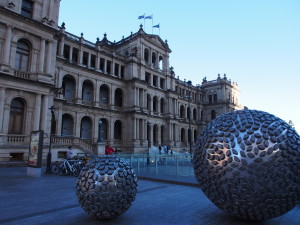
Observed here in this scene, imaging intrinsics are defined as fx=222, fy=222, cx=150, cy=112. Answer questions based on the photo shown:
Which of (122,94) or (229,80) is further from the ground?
(229,80)

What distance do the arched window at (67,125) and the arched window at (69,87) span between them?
9.77 ft

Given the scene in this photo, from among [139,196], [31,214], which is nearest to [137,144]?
[139,196]

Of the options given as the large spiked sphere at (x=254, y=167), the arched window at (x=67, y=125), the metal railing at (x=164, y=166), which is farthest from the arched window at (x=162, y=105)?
the large spiked sphere at (x=254, y=167)

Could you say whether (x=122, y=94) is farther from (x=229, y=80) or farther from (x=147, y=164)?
(x=229, y=80)

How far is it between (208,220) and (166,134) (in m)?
38.9

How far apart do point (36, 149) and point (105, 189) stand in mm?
9629

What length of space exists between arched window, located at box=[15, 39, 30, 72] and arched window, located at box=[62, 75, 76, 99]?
971 cm

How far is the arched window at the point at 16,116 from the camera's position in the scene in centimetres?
1939

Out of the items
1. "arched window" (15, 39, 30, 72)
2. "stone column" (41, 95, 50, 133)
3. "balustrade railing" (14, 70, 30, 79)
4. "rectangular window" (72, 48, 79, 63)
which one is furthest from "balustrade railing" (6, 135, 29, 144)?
"rectangular window" (72, 48, 79, 63)

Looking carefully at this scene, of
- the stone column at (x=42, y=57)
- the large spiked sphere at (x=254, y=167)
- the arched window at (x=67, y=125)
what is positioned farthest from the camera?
the arched window at (x=67, y=125)

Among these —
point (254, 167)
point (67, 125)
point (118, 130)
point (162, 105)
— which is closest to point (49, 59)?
point (67, 125)

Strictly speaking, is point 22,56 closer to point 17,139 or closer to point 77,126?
point 17,139

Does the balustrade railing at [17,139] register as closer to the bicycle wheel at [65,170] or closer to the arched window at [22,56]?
the arched window at [22,56]

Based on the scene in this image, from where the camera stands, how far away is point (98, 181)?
180 inches
